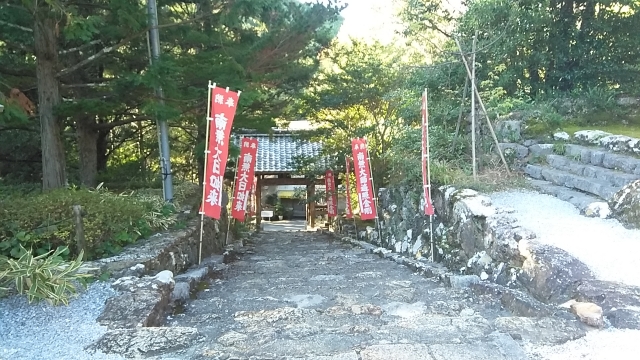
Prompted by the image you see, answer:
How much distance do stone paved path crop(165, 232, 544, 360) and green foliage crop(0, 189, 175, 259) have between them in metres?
1.11

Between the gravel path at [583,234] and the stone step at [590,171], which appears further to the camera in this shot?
the stone step at [590,171]

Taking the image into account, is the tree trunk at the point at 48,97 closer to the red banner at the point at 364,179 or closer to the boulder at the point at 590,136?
the red banner at the point at 364,179

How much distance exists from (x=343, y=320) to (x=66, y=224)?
9.81 feet

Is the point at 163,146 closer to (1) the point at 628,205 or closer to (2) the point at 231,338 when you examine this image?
(2) the point at 231,338

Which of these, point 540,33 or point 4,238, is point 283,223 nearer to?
point 540,33

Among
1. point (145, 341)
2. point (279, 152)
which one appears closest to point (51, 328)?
point (145, 341)

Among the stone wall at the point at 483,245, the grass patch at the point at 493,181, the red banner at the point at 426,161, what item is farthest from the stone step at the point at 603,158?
the red banner at the point at 426,161

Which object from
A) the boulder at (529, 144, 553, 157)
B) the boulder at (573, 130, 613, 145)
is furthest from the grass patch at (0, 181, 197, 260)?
the boulder at (573, 130, 613, 145)

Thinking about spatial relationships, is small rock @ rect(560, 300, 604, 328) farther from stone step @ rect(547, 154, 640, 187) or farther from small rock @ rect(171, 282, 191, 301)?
stone step @ rect(547, 154, 640, 187)

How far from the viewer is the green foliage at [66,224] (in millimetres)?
4258

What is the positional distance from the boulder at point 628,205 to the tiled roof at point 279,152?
37.5 feet

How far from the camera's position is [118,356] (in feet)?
8.20

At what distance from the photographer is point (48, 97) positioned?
20.1ft

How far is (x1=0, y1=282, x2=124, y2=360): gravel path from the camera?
2.60m
